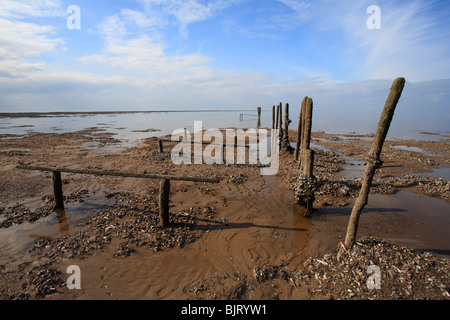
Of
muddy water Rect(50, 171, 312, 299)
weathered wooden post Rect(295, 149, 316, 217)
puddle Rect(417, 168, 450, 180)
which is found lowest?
muddy water Rect(50, 171, 312, 299)

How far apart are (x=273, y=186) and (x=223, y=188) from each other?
2.79 meters

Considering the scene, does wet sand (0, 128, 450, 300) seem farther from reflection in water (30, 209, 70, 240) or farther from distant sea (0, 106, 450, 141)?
distant sea (0, 106, 450, 141)

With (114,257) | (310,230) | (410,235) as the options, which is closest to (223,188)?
(310,230)

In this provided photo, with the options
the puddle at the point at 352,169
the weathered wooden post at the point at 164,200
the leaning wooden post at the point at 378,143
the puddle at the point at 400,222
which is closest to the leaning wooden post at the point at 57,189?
the weathered wooden post at the point at 164,200

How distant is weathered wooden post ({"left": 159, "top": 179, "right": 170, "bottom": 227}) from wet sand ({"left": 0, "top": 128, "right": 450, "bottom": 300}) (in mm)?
358

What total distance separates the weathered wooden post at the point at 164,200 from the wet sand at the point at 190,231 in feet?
1.17

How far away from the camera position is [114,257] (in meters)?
5.42

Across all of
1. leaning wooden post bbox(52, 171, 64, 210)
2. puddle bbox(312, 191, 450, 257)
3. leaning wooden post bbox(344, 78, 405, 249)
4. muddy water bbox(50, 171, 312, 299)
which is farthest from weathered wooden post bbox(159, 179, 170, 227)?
leaning wooden post bbox(344, 78, 405, 249)

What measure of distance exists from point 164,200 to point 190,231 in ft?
4.51

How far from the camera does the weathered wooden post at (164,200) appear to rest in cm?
650

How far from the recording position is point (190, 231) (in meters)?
6.60

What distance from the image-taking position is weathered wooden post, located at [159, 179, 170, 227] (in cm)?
650
